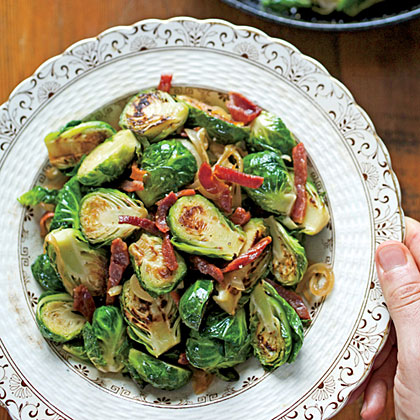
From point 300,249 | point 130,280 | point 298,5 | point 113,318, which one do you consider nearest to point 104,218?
point 130,280

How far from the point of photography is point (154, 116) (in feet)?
8.54

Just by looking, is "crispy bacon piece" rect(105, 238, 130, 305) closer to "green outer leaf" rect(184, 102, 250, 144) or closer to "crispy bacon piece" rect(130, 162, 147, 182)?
"crispy bacon piece" rect(130, 162, 147, 182)

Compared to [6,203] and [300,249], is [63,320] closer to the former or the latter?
[6,203]

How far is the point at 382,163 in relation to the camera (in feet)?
8.39

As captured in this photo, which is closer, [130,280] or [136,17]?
[130,280]

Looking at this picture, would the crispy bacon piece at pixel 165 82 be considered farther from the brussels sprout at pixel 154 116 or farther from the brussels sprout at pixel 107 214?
the brussels sprout at pixel 107 214

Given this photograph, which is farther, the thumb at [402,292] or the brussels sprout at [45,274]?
the brussels sprout at [45,274]

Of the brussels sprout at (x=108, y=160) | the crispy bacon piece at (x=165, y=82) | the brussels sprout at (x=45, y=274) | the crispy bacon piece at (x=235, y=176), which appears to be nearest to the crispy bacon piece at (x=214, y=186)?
the crispy bacon piece at (x=235, y=176)

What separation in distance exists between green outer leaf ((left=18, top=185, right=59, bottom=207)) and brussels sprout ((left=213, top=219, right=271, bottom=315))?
97 cm

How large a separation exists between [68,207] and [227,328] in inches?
38.3

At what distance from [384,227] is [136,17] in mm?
1928

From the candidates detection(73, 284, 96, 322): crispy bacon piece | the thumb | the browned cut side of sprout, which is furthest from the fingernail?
detection(73, 284, 96, 322): crispy bacon piece

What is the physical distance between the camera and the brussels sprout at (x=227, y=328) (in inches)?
96.0

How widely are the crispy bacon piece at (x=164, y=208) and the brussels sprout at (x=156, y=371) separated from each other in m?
0.62
